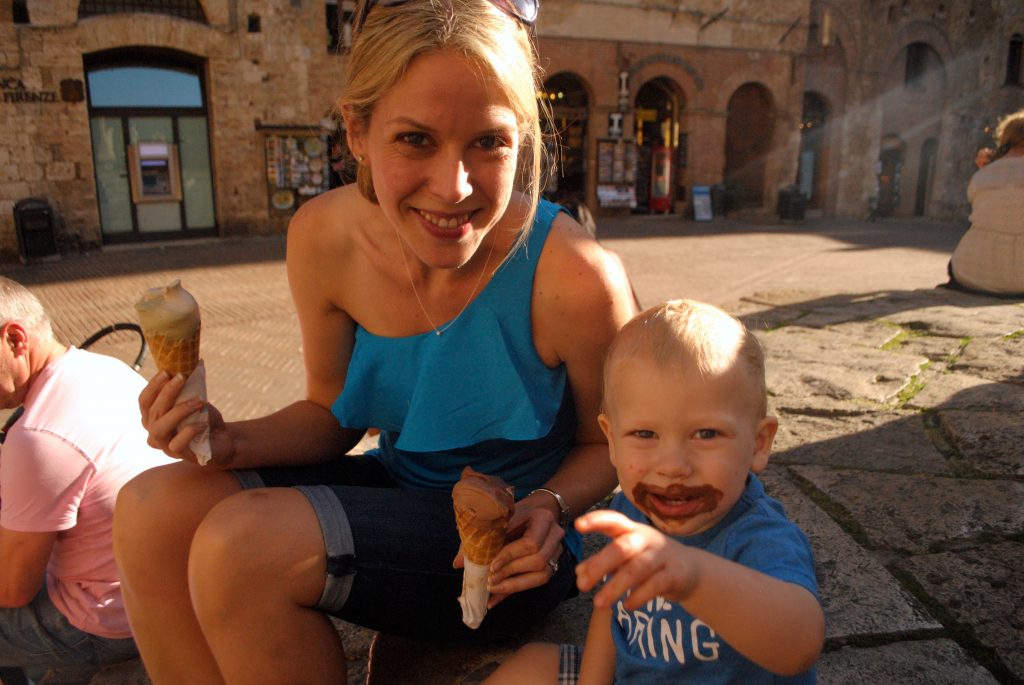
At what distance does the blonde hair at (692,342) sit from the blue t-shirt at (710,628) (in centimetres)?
17

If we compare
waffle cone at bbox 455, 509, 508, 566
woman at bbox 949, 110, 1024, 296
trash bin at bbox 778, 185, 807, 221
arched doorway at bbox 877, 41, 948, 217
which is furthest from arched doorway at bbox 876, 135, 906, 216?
waffle cone at bbox 455, 509, 508, 566

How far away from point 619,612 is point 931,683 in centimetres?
65

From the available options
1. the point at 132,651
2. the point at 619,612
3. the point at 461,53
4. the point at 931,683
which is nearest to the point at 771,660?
the point at 619,612

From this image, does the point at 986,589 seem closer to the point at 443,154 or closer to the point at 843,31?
the point at 443,154

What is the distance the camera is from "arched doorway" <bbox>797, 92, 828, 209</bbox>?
867 inches

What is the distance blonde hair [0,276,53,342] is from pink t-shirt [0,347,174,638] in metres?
0.09

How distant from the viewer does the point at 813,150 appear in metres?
22.3

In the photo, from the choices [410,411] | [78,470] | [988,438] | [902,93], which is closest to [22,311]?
[78,470]

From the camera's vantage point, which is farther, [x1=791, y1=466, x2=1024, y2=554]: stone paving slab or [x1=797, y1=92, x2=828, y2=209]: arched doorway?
[x1=797, y1=92, x2=828, y2=209]: arched doorway

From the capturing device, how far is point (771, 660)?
1153 mm

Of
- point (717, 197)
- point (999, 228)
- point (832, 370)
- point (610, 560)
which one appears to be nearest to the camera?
point (610, 560)

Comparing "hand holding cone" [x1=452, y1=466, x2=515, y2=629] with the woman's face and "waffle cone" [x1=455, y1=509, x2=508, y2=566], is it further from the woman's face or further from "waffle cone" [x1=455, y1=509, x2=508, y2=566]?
the woman's face

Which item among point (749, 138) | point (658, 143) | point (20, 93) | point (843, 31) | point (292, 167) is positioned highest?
point (843, 31)

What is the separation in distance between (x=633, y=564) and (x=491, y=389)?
0.77 m
